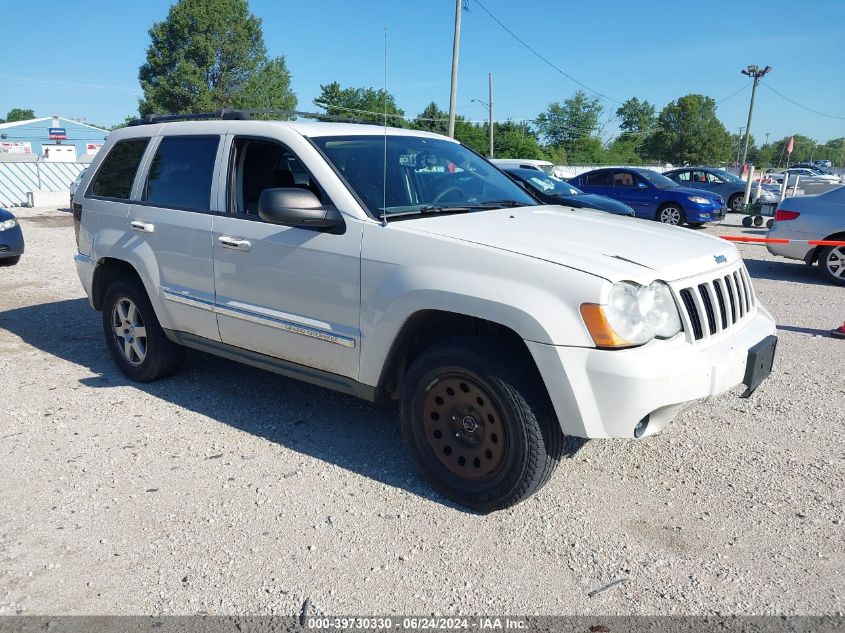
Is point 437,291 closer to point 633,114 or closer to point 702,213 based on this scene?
point 702,213

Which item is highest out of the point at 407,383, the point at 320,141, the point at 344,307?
the point at 320,141

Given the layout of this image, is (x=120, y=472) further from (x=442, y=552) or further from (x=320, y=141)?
(x=320, y=141)

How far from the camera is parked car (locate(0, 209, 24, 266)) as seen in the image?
A: 1027 cm

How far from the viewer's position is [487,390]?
3209 mm

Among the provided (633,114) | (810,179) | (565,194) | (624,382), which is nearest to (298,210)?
(624,382)

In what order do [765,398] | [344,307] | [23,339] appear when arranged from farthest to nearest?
1. [23,339]
2. [765,398]
3. [344,307]

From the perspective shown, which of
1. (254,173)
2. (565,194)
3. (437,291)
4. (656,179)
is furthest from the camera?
(656,179)

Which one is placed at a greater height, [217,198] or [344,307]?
[217,198]

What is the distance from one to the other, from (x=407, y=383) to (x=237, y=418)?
1.60 m

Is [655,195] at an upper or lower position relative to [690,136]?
lower

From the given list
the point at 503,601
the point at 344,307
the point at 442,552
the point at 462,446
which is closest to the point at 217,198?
the point at 344,307

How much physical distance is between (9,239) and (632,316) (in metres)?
10.2

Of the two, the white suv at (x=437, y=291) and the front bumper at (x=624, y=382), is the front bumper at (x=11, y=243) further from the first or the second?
the front bumper at (x=624, y=382)

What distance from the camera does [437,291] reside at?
325 cm
